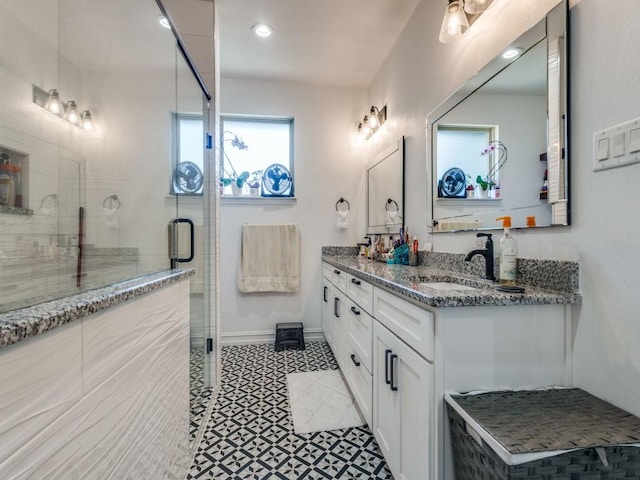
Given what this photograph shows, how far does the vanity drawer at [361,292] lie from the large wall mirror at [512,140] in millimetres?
632

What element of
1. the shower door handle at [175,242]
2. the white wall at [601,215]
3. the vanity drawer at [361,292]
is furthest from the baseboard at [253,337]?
the white wall at [601,215]

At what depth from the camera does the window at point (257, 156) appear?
3.13m

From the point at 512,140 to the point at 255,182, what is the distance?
95.1 inches

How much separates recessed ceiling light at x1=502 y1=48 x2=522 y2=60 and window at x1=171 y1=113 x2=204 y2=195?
1850 millimetres

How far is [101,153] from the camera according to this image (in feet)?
5.22

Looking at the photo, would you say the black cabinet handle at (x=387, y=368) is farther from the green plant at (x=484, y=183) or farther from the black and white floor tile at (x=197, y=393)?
the black and white floor tile at (x=197, y=393)

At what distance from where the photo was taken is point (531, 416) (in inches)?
32.7

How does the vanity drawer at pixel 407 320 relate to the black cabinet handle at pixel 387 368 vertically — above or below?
above

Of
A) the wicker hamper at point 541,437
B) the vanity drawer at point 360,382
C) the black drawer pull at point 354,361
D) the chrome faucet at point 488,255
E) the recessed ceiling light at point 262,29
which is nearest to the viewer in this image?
the wicker hamper at point 541,437

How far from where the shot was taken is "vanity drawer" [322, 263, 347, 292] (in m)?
2.18

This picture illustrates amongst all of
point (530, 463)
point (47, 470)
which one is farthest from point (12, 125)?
point (530, 463)

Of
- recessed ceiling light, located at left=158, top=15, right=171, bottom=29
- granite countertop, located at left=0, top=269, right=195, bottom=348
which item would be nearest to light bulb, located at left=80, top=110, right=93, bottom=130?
recessed ceiling light, located at left=158, top=15, right=171, bottom=29

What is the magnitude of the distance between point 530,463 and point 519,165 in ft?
3.59

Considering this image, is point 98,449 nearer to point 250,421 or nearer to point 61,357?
point 61,357
